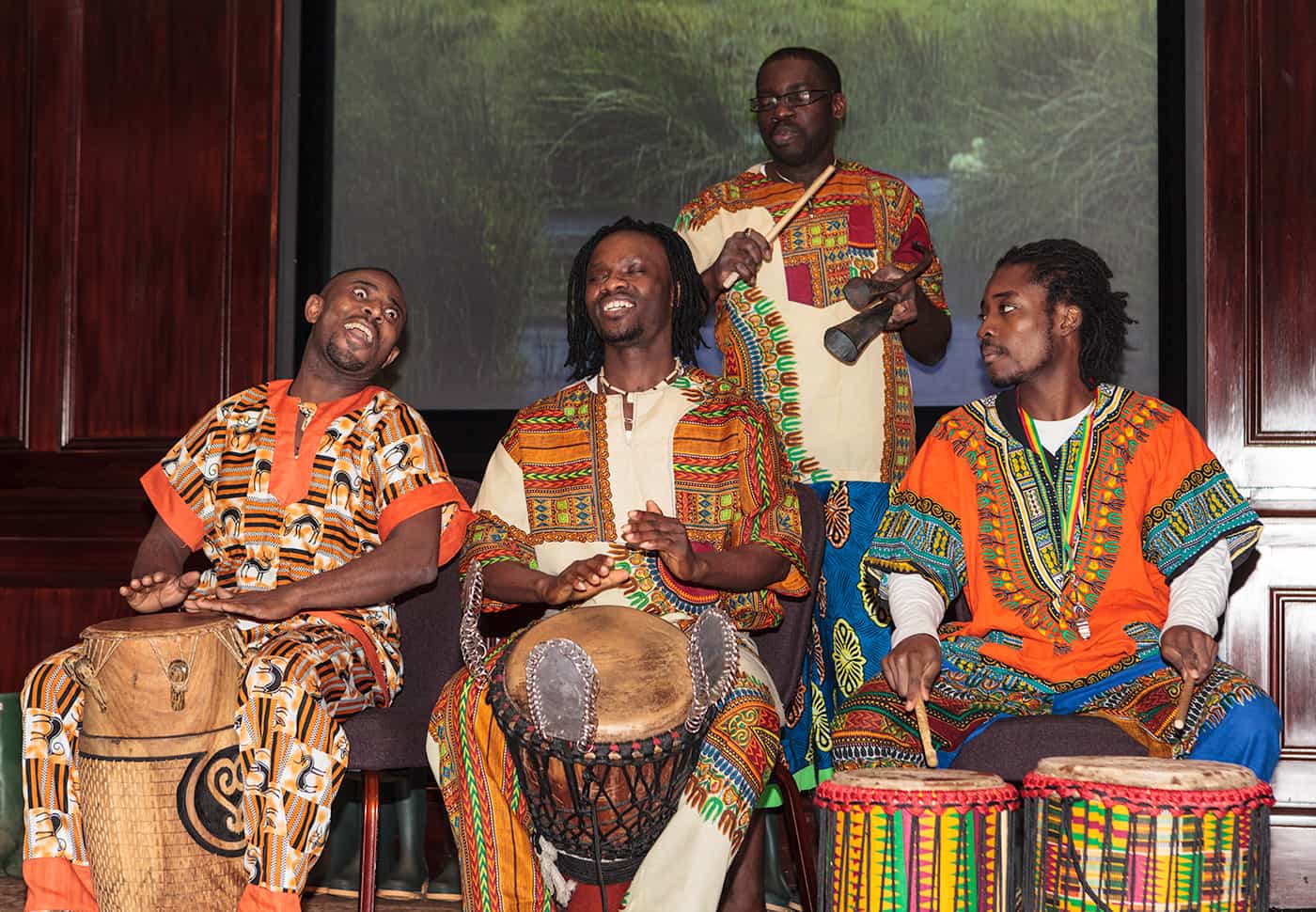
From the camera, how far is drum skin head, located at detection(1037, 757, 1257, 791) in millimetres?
2430

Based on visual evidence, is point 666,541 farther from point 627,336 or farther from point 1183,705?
point 1183,705

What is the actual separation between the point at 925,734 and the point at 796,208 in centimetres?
159

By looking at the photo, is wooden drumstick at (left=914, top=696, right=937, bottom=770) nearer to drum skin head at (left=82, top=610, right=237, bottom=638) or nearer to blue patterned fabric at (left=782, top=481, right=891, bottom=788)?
blue patterned fabric at (left=782, top=481, right=891, bottom=788)

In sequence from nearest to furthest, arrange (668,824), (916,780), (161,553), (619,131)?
(916,780) → (668,824) → (161,553) → (619,131)

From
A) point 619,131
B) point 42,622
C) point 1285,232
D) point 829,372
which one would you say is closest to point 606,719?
point 829,372

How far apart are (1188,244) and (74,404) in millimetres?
3549

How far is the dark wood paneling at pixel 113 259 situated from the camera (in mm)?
4852

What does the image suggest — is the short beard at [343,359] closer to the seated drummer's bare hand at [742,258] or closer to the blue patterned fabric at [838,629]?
the seated drummer's bare hand at [742,258]

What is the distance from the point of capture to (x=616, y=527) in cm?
337

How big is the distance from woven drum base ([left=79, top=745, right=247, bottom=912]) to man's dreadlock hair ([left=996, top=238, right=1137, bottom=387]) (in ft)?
6.66

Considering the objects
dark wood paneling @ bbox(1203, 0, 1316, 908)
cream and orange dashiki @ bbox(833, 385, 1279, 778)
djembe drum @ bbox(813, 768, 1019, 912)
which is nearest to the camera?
djembe drum @ bbox(813, 768, 1019, 912)

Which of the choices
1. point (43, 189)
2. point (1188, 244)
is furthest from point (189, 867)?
point (1188, 244)

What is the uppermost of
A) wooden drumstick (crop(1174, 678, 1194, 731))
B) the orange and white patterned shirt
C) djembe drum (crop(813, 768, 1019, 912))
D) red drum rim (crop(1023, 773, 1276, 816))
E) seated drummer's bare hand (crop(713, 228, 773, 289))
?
seated drummer's bare hand (crop(713, 228, 773, 289))

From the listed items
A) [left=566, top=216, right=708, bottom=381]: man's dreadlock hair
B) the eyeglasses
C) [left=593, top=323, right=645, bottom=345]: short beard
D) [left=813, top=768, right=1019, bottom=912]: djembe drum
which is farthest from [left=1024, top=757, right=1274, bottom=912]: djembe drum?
the eyeglasses
